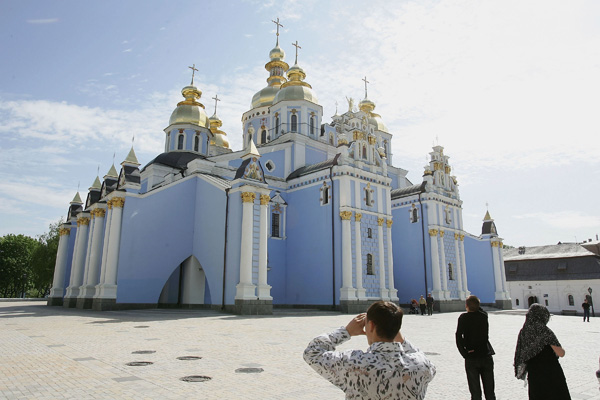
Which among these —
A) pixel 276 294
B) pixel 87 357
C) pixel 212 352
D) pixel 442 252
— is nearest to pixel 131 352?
pixel 87 357

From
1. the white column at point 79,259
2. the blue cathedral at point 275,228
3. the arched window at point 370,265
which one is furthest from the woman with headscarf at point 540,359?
the white column at point 79,259

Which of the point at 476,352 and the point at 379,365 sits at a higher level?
the point at 379,365

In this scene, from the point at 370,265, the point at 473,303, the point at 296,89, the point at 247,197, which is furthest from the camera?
the point at 296,89

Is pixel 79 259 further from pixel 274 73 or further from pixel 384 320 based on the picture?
pixel 384 320

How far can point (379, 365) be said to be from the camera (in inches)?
110

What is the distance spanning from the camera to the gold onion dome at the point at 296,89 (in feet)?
117

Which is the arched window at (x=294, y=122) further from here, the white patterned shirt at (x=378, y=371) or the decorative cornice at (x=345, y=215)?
the white patterned shirt at (x=378, y=371)

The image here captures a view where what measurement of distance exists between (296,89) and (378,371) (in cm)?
3447

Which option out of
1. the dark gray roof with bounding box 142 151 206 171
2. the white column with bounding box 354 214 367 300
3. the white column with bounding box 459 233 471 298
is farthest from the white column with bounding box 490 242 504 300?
the dark gray roof with bounding box 142 151 206 171

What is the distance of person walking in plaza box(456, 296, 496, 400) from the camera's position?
5.74 metres

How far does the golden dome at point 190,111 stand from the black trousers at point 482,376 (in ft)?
115

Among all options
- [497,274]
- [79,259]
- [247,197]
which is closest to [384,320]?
[247,197]

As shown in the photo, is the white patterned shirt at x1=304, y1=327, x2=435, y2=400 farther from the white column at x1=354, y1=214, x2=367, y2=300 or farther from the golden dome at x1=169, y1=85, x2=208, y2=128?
the golden dome at x1=169, y1=85, x2=208, y2=128

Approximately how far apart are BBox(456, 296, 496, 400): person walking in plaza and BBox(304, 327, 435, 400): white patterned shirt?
10.9 feet
